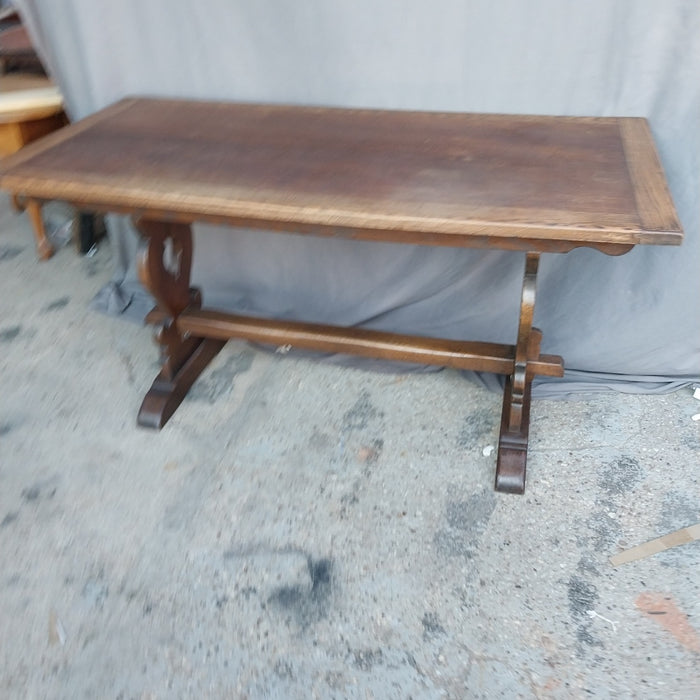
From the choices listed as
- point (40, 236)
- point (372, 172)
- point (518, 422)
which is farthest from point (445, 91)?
point (40, 236)

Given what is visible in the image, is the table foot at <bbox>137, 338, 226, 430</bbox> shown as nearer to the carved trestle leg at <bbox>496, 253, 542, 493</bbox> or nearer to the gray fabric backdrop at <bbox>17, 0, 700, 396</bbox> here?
the gray fabric backdrop at <bbox>17, 0, 700, 396</bbox>

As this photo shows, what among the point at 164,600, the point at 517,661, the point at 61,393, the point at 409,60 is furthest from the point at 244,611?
the point at 409,60

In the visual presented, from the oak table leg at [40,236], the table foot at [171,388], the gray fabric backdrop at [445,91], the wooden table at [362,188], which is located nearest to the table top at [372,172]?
the wooden table at [362,188]

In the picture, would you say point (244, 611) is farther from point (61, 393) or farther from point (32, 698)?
point (61, 393)

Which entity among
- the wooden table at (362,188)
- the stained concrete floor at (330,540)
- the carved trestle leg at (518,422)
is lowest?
the stained concrete floor at (330,540)

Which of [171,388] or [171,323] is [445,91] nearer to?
[171,323]

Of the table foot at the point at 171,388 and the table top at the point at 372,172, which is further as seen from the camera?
the table foot at the point at 171,388

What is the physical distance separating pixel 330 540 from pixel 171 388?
0.66m

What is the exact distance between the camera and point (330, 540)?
1.52 meters

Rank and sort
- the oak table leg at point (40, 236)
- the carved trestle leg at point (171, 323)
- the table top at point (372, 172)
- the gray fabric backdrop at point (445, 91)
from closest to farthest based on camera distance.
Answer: the table top at point (372, 172)
the gray fabric backdrop at point (445, 91)
the carved trestle leg at point (171, 323)
the oak table leg at point (40, 236)

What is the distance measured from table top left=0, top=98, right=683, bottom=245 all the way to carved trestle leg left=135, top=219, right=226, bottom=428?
27 centimetres

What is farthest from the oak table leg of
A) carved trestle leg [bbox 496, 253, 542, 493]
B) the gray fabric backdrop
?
carved trestle leg [bbox 496, 253, 542, 493]

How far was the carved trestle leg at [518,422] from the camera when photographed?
160 centimetres

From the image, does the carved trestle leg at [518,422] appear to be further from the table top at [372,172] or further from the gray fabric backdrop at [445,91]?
the table top at [372,172]
